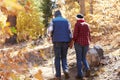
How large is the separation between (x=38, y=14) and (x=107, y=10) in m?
9.77

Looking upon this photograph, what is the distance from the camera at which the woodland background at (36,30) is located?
9.67 feet

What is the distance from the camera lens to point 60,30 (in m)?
9.25

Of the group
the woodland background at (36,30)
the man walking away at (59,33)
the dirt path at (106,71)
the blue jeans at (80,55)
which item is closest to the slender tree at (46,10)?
the woodland background at (36,30)

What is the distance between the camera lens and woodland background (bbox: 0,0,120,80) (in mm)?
2947

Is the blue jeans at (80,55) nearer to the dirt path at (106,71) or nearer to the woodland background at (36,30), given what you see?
the dirt path at (106,71)

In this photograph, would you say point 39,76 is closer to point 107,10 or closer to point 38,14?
point 107,10

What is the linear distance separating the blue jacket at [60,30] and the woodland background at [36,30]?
68 centimetres

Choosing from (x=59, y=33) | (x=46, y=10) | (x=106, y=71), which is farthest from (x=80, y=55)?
(x=46, y=10)

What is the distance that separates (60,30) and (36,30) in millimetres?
14927

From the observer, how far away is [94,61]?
10703 mm

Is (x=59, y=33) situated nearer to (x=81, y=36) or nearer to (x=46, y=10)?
(x=81, y=36)

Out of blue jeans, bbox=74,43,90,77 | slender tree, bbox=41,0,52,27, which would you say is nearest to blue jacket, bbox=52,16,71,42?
blue jeans, bbox=74,43,90,77

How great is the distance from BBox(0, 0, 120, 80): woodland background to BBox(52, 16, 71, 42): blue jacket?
0.68 m

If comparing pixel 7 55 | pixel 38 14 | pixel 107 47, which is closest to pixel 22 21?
pixel 38 14
